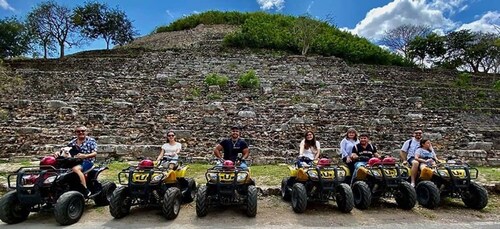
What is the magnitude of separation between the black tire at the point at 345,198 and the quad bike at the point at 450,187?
139cm

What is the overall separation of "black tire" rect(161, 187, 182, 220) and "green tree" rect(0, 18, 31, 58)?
25807 mm

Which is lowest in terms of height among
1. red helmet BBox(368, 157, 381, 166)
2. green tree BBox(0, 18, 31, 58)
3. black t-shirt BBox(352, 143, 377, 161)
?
red helmet BBox(368, 157, 381, 166)

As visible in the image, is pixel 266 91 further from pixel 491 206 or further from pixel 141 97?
pixel 491 206

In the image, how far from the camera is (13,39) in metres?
23.7

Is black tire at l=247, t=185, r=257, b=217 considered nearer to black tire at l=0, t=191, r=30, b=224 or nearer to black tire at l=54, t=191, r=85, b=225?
black tire at l=54, t=191, r=85, b=225

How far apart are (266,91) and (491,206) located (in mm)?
9354

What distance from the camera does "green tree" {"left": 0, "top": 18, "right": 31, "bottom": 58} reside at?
76.3ft

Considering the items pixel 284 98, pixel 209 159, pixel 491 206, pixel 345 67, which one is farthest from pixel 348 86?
pixel 491 206

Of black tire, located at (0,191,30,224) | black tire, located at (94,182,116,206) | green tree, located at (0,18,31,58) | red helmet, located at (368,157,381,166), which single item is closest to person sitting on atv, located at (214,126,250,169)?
black tire, located at (94,182,116,206)

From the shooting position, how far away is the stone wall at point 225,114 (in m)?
8.97

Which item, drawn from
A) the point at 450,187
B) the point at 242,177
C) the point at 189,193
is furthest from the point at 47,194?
the point at 450,187

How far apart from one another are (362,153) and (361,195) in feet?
3.04

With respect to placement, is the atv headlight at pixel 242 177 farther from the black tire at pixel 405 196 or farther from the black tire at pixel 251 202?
the black tire at pixel 405 196

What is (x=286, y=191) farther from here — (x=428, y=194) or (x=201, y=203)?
(x=428, y=194)
